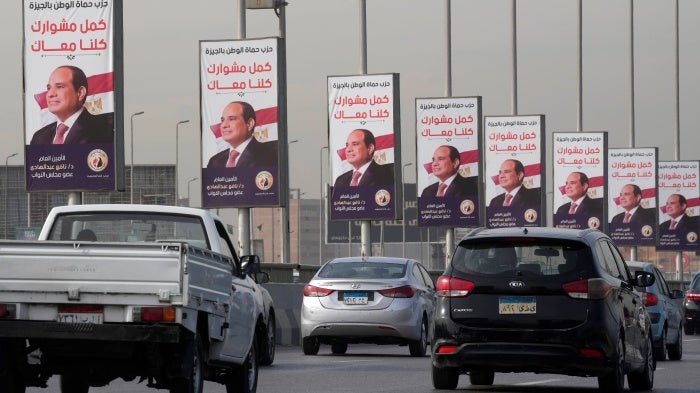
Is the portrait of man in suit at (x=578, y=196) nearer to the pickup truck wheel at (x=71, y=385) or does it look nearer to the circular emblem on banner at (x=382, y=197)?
the circular emblem on banner at (x=382, y=197)

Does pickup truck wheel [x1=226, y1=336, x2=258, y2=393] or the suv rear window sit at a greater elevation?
the suv rear window

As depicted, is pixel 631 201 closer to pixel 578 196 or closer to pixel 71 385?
pixel 578 196

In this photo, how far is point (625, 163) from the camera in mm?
68125

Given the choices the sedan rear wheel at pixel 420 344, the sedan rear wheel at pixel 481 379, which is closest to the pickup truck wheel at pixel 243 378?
the sedan rear wheel at pixel 481 379

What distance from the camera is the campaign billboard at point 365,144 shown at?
41.7 m

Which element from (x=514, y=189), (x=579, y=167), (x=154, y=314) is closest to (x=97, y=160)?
(x=154, y=314)

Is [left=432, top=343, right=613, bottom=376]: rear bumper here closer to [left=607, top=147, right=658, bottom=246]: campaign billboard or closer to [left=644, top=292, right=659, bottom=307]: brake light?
[left=644, top=292, right=659, bottom=307]: brake light

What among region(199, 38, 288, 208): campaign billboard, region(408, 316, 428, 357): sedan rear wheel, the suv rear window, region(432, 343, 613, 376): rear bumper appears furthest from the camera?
region(199, 38, 288, 208): campaign billboard

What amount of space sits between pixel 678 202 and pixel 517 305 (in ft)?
205

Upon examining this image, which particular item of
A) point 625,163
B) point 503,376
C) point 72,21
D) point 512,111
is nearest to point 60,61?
point 72,21

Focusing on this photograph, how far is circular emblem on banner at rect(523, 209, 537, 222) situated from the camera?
5344 cm

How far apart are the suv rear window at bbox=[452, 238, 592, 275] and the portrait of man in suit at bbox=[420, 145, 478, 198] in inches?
1215

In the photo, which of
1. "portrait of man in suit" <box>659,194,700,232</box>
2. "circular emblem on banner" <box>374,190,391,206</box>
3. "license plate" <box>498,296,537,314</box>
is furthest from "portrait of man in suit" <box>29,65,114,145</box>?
"portrait of man in suit" <box>659,194,700,232</box>

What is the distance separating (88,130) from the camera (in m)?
29.1
